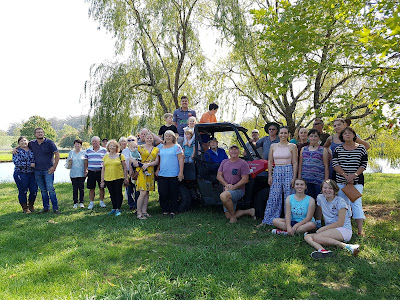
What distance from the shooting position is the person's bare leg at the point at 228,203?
19.6 feet

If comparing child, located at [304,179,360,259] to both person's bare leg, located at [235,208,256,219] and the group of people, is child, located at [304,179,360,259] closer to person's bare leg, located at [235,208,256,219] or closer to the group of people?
the group of people

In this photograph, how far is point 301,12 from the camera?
7.26 metres

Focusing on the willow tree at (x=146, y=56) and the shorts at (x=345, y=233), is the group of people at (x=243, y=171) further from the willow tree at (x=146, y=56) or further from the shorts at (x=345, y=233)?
the willow tree at (x=146, y=56)

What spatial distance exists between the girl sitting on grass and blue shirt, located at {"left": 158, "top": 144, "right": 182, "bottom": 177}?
2344mm

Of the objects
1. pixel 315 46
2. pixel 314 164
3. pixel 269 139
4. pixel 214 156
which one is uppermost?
pixel 315 46

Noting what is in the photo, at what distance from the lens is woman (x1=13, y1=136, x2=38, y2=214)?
7281 mm

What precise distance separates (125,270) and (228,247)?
4.84ft

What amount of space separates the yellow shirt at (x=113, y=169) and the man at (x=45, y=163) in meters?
1.23

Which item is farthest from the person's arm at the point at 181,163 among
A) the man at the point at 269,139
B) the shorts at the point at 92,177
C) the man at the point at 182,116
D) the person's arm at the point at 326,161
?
the person's arm at the point at 326,161

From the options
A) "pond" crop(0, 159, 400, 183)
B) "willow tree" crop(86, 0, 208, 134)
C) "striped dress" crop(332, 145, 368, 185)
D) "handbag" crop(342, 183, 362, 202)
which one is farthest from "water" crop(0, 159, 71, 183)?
"handbag" crop(342, 183, 362, 202)

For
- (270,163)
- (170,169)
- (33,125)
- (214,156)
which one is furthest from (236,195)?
(33,125)

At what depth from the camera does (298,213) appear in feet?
16.7

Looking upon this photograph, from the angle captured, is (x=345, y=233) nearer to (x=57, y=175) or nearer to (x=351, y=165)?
(x=351, y=165)

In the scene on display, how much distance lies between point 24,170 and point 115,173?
2.18 meters
